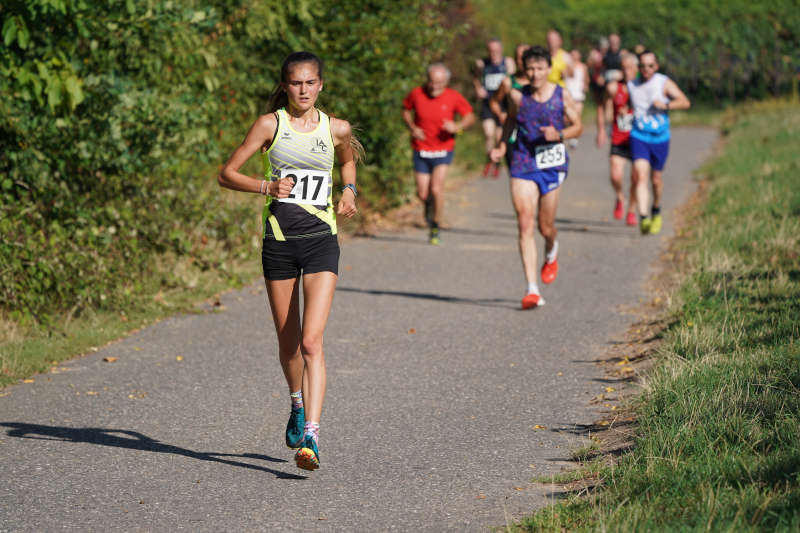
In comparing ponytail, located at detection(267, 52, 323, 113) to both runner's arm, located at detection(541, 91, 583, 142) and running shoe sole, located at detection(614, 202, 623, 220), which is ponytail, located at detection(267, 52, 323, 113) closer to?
runner's arm, located at detection(541, 91, 583, 142)

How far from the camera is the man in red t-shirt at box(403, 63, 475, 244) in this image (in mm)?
12812

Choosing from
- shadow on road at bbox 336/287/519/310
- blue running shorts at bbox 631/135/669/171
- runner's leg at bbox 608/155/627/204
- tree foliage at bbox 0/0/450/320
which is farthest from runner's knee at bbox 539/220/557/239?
runner's leg at bbox 608/155/627/204

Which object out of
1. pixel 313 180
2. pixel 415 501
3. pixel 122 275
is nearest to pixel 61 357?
pixel 122 275

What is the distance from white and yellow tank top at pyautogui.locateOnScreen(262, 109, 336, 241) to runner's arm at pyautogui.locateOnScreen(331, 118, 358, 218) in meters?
0.08

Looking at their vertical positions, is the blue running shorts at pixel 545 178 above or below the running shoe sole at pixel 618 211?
above

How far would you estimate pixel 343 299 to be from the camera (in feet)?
33.2

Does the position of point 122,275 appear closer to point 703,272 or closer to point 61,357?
point 61,357

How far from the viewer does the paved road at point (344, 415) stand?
16.3 ft

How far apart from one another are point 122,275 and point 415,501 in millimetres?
4965

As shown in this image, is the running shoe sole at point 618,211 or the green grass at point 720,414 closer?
the green grass at point 720,414

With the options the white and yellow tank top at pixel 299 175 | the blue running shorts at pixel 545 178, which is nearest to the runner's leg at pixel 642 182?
the blue running shorts at pixel 545 178

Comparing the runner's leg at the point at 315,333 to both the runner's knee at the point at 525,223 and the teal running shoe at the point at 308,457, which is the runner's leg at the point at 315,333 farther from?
the runner's knee at the point at 525,223

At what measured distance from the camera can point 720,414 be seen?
5.42 meters

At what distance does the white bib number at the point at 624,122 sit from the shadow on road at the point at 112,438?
8.46 meters
